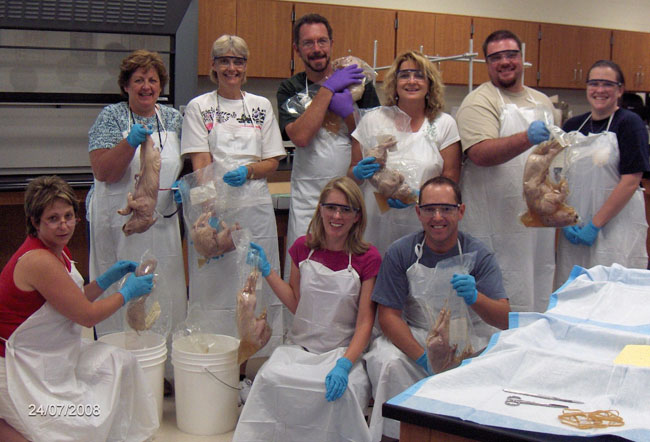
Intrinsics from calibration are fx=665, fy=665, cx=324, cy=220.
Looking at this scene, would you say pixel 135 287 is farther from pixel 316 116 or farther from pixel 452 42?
pixel 452 42

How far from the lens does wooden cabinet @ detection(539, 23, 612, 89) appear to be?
21.7ft

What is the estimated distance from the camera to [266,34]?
217 inches

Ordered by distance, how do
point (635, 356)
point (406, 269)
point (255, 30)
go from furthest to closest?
point (255, 30) < point (406, 269) < point (635, 356)

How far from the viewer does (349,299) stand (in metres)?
2.44

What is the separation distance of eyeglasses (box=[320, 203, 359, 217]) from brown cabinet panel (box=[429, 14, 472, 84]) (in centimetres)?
401

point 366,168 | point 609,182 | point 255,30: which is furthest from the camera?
point 255,30

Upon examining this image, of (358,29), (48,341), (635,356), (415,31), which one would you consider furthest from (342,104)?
(415,31)

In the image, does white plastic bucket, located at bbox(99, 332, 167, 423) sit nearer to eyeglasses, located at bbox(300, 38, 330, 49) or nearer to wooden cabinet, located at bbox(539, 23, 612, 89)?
eyeglasses, located at bbox(300, 38, 330, 49)

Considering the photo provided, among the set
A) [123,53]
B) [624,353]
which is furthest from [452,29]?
[624,353]

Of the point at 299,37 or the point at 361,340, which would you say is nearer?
the point at 361,340

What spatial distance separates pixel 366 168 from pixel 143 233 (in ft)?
3.22

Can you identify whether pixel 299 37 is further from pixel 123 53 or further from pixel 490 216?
pixel 123 53

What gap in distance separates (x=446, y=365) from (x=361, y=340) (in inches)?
12.9

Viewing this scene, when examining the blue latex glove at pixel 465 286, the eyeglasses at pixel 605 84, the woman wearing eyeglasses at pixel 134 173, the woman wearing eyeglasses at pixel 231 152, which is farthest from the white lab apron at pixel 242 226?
the eyeglasses at pixel 605 84
